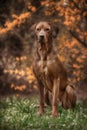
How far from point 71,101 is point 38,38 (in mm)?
1608

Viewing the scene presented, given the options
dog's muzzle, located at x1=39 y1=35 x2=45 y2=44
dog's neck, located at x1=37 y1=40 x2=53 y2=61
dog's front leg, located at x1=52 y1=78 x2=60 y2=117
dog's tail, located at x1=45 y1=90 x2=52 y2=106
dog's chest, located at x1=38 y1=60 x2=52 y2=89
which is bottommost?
dog's tail, located at x1=45 y1=90 x2=52 y2=106

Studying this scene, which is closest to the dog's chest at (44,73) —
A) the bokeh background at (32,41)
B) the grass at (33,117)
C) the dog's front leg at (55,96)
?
the dog's front leg at (55,96)

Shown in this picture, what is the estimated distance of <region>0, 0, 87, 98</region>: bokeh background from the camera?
12.1 meters

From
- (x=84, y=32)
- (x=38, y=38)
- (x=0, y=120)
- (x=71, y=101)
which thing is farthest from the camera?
(x=84, y=32)

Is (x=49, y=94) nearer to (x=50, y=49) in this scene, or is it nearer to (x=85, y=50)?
(x=50, y=49)

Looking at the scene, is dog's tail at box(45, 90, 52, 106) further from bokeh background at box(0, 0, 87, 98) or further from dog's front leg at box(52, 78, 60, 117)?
bokeh background at box(0, 0, 87, 98)

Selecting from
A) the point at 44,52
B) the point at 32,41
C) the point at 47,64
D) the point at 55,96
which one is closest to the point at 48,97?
the point at 55,96

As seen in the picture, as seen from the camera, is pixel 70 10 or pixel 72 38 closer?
pixel 70 10

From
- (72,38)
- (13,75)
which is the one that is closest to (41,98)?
(72,38)

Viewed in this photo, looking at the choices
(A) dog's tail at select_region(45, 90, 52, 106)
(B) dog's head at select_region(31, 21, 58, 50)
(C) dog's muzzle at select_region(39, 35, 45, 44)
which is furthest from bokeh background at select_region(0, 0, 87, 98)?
(C) dog's muzzle at select_region(39, 35, 45, 44)

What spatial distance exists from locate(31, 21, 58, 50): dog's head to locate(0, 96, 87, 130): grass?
4.41 ft

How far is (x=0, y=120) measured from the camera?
7113 millimetres

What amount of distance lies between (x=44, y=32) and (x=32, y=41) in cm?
848

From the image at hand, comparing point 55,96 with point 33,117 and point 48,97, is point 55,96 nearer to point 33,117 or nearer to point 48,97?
point 33,117
